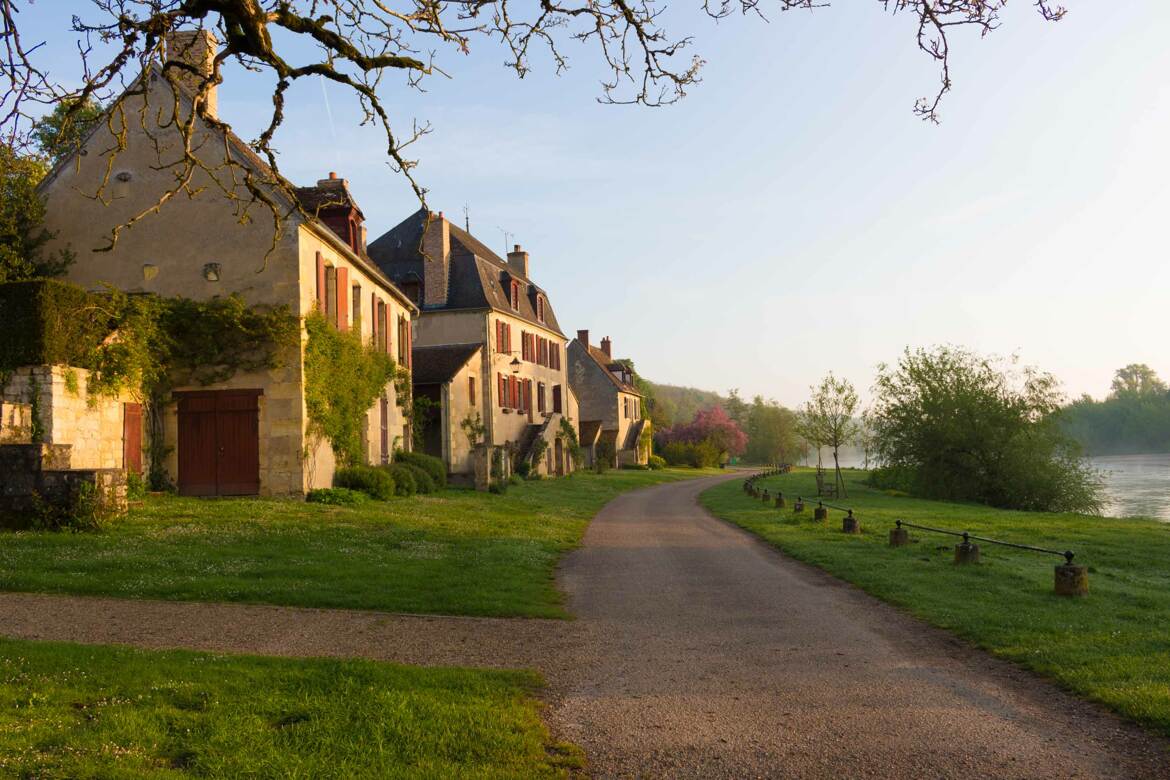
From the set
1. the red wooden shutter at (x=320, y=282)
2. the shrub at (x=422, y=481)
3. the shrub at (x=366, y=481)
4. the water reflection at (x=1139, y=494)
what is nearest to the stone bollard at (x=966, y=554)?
the shrub at (x=366, y=481)

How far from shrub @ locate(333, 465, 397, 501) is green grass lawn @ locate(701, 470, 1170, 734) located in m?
9.67

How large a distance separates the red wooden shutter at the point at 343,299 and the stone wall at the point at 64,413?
6.50 m

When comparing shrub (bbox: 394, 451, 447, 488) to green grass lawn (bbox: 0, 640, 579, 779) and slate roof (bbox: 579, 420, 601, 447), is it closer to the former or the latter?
green grass lawn (bbox: 0, 640, 579, 779)

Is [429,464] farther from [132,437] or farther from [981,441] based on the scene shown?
[981,441]

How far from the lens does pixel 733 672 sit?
24.0 ft

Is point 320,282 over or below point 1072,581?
over

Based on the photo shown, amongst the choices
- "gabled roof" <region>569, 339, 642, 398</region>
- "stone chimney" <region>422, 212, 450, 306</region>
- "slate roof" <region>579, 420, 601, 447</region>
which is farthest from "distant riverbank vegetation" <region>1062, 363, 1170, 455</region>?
"stone chimney" <region>422, 212, 450, 306</region>

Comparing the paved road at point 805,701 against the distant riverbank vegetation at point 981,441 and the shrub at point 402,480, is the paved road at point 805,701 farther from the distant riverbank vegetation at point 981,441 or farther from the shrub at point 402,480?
the distant riverbank vegetation at point 981,441

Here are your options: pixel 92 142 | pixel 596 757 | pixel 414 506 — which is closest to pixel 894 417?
pixel 414 506

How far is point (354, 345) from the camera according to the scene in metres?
23.7

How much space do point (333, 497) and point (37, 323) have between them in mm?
7243

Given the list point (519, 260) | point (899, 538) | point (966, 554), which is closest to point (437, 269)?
point (519, 260)

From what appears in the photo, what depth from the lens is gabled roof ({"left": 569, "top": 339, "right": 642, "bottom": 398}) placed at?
64.0 m

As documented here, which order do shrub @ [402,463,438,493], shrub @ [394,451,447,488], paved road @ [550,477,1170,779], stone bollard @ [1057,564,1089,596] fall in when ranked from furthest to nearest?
1. shrub @ [394,451,447,488]
2. shrub @ [402,463,438,493]
3. stone bollard @ [1057,564,1089,596]
4. paved road @ [550,477,1170,779]
